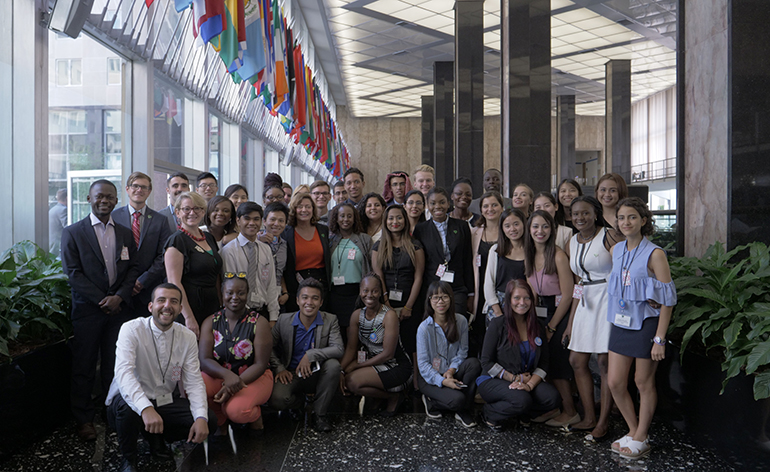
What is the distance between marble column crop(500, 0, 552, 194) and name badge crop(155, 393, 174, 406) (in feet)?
17.9

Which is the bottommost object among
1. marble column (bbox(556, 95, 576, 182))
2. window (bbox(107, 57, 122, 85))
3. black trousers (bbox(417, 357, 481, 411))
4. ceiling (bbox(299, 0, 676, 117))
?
black trousers (bbox(417, 357, 481, 411))

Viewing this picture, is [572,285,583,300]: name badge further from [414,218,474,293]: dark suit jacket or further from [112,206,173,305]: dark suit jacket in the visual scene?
[112,206,173,305]: dark suit jacket

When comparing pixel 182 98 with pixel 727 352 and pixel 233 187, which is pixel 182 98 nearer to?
pixel 233 187

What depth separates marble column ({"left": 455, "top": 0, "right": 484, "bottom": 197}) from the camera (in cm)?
1295

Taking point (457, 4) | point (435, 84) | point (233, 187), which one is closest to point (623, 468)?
point (233, 187)

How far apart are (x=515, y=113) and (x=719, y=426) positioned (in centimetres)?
535

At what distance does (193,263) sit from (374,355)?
156 cm

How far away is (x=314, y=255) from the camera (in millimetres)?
4969

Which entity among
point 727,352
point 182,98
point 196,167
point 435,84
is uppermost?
point 435,84

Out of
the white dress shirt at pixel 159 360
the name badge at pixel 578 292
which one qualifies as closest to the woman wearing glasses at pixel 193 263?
the white dress shirt at pixel 159 360

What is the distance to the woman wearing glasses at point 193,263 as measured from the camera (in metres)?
4.19

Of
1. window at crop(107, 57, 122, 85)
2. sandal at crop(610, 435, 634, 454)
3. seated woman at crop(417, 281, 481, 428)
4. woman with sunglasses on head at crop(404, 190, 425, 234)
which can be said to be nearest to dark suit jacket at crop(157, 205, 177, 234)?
woman with sunglasses on head at crop(404, 190, 425, 234)

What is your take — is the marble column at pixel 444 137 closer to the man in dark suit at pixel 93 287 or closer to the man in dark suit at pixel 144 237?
the man in dark suit at pixel 144 237

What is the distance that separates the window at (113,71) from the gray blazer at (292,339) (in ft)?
13.7
